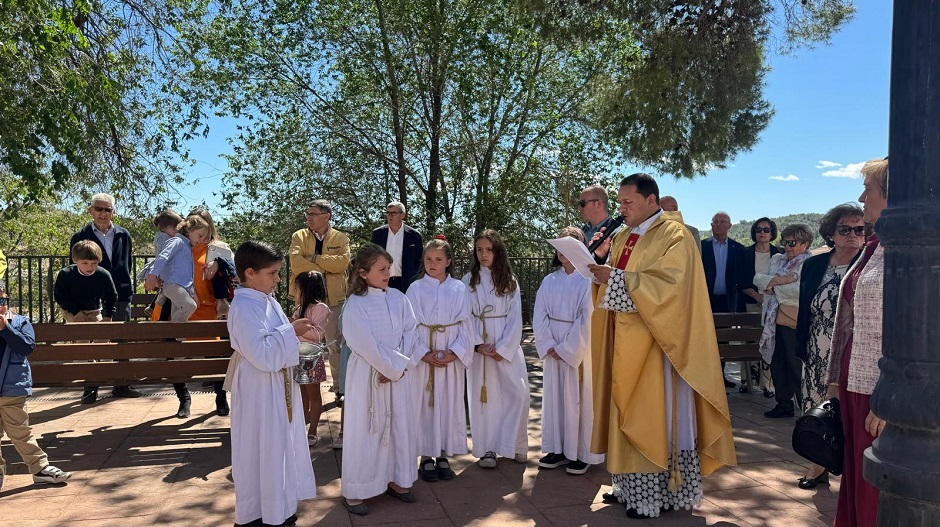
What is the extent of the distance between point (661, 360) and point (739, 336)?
328 cm

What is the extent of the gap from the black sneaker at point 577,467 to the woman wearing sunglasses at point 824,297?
149cm

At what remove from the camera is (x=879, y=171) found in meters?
3.13

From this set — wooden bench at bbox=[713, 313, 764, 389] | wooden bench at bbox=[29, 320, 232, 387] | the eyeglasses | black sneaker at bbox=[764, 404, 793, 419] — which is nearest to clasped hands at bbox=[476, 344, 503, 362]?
wooden bench at bbox=[29, 320, 232, 387]

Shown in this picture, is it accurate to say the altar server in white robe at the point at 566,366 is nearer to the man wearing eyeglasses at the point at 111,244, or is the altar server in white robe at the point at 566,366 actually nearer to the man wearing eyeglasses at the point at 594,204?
the man wearing eyeglasses at the point at 594,204

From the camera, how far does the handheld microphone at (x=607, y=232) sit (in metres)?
5.28

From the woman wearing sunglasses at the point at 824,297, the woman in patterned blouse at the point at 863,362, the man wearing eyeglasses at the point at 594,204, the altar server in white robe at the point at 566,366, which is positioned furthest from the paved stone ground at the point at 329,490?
the man wearing eyeglasses at the point at 594,204

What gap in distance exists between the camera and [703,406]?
4.29 m

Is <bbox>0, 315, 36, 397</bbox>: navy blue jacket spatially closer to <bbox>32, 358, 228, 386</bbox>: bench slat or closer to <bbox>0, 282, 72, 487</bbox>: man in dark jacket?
<bbox>0, 282, 72, 487</bbox>: man in dark jacket

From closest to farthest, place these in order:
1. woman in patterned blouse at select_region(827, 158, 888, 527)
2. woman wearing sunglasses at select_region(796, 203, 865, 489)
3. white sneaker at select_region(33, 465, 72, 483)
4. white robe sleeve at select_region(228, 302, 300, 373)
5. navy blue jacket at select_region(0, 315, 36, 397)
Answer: woman in patterned blouse at select_region(827, 158, 888, 527)
white robe sleeve at select_region(228, 302, 300, 373)
navy blue jacket at select_region(0, 315, 36, 397)
white sneaker at select_region(33, 465, 72, 483)
woman wearing sunglasses at select_region(796, 203, 865, 489)

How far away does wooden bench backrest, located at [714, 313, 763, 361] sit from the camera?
705 cm

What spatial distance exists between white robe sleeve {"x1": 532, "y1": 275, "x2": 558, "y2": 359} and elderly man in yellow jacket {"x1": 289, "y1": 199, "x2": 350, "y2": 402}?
2.51 meters

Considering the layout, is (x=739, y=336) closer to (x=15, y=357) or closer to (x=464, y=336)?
(x=464, y=336)

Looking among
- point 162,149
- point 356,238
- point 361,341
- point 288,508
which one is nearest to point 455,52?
point 356,238

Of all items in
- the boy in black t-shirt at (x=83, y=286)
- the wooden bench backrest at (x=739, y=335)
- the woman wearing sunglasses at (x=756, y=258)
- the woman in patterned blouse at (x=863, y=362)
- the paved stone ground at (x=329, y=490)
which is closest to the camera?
the woman in patterned blouse at (x=863, y=362)
